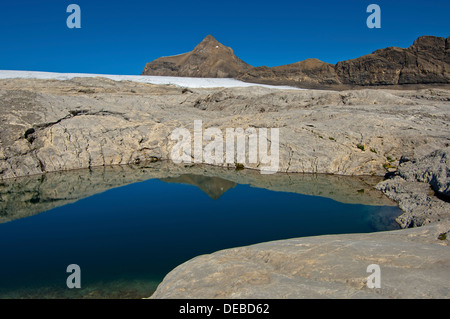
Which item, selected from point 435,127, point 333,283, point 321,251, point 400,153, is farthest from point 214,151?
point 333,283

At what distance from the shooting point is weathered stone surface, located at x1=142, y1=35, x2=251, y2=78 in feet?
164

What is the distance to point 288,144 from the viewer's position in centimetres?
1641

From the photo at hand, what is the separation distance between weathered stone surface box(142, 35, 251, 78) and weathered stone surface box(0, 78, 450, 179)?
2708 centimetres

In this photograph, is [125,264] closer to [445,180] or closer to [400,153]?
[445,180]

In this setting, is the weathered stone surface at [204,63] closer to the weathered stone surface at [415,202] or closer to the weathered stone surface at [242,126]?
the weathered stone surface at [242,126]

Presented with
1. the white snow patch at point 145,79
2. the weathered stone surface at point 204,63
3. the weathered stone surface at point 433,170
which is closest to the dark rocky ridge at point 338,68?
the weathered stone surface at point 204,63

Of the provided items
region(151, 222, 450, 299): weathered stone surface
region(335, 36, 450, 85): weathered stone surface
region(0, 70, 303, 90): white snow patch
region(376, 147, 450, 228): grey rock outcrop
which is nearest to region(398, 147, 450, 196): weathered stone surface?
region(376, 147, 450, 228): grey rock outcrop

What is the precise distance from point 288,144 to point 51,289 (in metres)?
12.1

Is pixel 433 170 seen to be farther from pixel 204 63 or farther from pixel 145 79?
pixel 204 63

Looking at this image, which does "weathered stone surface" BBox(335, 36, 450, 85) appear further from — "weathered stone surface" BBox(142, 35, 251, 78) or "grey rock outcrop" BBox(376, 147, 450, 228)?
"grey rock outcrop" BBox(376, 147, 450, 228)

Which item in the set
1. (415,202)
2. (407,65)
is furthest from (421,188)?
(407,65)

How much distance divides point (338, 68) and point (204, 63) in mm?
20091

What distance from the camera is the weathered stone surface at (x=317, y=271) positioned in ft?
14.2

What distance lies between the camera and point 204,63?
5166 centimetres
